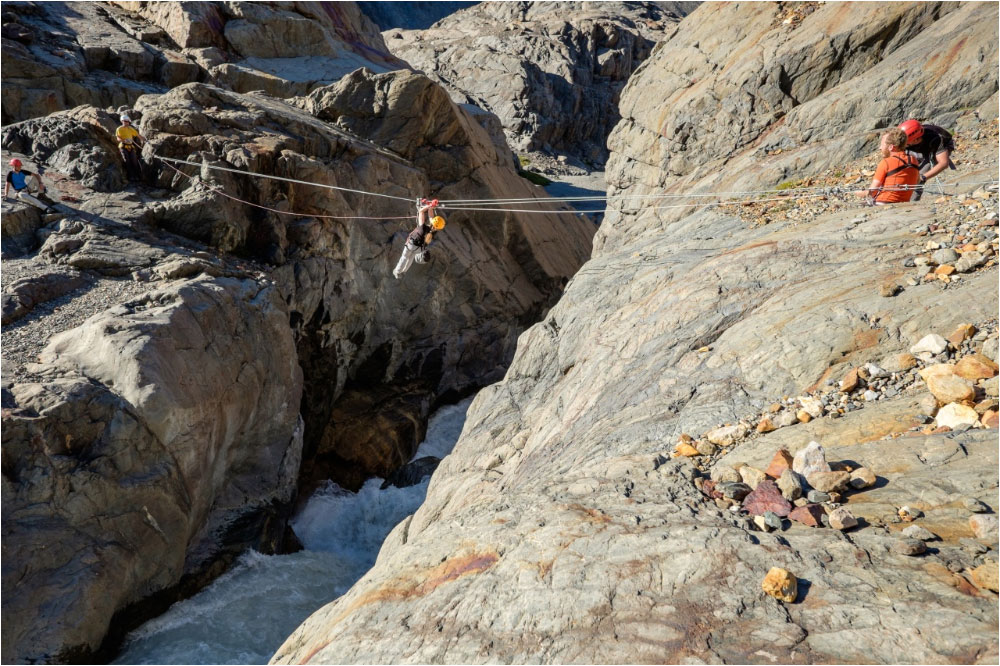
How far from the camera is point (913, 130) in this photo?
31.8 feet

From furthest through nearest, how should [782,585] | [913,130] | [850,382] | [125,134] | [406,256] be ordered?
[125,134]
[406,256]
[913,130]
[850,382]
[782,585]

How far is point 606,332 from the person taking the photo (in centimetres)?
1173

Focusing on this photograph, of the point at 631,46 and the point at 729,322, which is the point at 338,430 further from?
the point at 631,46

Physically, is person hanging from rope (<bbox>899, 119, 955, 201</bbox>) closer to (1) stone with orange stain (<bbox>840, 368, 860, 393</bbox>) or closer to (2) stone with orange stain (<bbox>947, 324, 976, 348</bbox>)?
(2) stone with orange stain (<bbox>947, 324, 976, 348</bbox>)

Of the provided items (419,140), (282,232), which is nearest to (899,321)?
(282,232)

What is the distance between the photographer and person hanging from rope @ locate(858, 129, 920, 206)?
995 cm

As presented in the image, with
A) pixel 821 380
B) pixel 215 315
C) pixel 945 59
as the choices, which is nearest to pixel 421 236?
pixel 215 315

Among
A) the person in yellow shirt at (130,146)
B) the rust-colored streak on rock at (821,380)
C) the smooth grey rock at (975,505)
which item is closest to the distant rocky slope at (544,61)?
the person in yellow shirt at (130,146)

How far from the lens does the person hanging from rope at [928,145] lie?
9.63m

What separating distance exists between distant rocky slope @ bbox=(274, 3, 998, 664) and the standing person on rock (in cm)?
1209

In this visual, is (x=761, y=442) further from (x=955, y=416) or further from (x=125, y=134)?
(x=125, y=134)

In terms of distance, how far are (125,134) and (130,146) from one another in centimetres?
41

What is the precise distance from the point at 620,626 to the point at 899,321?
5.25 m

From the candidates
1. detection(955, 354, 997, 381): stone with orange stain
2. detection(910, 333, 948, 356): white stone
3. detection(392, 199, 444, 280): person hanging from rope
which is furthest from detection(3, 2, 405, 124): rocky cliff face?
detection(955, 354, 997, 381): stone with orange stain
